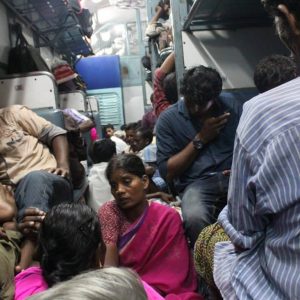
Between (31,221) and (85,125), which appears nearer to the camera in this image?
(31,221)

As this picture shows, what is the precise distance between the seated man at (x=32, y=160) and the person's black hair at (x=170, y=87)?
91 centimetres

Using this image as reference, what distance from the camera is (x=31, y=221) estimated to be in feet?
5.58

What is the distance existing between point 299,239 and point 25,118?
1.94m

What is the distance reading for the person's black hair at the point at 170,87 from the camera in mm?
2887

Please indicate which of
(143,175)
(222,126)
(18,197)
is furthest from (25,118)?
(222,126)

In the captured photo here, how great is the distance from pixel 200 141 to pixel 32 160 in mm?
922

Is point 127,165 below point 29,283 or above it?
above

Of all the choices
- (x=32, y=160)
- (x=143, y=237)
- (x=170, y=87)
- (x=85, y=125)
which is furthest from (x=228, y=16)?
(x=143, y=237)

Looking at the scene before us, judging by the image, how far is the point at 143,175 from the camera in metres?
1.89

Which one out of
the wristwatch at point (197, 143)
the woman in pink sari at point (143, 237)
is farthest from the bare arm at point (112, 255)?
the wristwatch at point (197, 143)

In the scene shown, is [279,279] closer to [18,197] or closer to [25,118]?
[18,197]

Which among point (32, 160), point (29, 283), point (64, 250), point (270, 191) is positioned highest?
point (270, 191)

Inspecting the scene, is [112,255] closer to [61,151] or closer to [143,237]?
[143,237]

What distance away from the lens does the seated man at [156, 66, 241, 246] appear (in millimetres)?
1938
